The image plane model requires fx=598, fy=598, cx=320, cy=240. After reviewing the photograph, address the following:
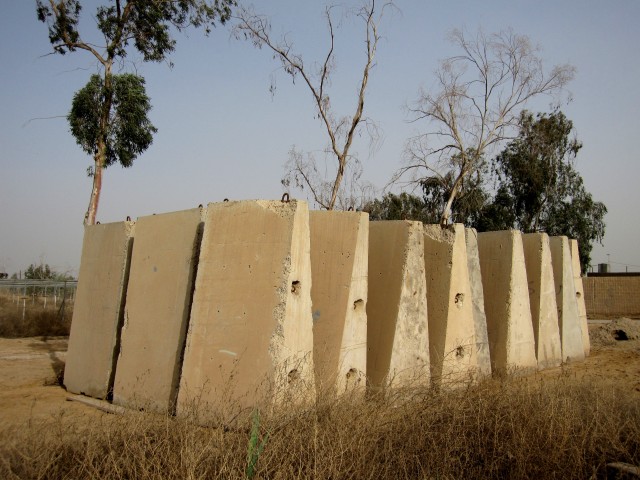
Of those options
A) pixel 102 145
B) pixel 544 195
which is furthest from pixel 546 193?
pixel 102 145

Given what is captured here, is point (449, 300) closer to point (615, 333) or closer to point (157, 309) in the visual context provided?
point (157, 309)

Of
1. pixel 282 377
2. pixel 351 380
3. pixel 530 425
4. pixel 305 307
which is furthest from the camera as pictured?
A: pixel 351 380

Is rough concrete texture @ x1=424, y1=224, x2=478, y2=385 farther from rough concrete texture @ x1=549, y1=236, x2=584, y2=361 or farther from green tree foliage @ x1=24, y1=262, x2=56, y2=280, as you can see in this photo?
green tree foliage @ x1=24, y1=262, x2=56, y2=280

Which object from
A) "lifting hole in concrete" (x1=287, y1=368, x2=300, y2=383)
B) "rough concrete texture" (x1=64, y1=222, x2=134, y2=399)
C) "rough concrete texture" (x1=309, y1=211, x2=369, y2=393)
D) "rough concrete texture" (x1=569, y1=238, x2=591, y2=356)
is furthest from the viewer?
"rough concrete texture" (x1=569, y1=238, x2=591, y2=356)

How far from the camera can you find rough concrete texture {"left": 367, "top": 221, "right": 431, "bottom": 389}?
6.39 m

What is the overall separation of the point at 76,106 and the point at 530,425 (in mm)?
11276

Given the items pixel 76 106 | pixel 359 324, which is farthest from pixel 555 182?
pixel 359 324

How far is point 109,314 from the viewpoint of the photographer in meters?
7.35

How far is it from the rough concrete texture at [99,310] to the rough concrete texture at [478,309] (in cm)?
447

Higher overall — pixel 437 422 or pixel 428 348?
pixel 428 348

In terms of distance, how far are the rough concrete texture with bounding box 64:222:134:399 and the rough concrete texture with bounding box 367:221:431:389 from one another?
3040 millimetres

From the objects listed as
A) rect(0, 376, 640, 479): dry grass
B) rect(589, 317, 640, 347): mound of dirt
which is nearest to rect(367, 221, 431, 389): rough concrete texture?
rect(0, 376, 640, 479): dry grass

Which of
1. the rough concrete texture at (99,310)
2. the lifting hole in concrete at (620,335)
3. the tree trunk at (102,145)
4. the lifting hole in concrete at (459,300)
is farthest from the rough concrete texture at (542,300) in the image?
the tree trunk at (102,145)

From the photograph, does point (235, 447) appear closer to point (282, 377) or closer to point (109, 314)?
point (282, 377)
